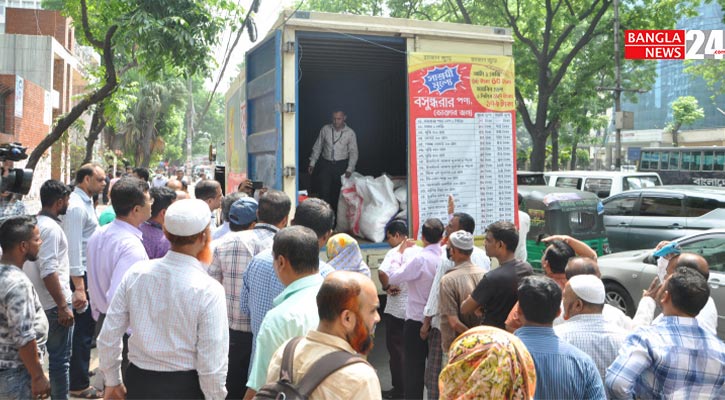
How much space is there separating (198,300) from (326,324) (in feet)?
3.19

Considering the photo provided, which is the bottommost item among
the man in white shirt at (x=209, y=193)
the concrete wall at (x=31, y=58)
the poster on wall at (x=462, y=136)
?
the man in white shirt at (x=209, y=193)

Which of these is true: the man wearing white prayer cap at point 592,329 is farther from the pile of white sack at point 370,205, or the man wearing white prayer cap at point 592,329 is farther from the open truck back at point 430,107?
the pile of white sack at point 370,205

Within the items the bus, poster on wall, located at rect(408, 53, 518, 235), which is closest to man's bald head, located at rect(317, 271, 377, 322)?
poster on wall, located at rect(408, 53, 518, 235)

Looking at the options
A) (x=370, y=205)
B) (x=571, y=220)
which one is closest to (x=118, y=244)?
(x=370, y=205)

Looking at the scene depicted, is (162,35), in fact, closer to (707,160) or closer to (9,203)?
(9,203)

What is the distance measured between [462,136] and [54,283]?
3.81 meters

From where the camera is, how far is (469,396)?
1.88 m

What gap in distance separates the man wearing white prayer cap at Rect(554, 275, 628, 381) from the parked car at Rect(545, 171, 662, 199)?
11.8 meters

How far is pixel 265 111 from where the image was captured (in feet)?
20.9

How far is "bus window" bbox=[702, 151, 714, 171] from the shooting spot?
2044 centimetres

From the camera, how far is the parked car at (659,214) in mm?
10562

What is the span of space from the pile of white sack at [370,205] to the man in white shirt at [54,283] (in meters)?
2.94

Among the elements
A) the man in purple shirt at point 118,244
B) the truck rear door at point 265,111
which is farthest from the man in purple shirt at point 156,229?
the truck rear door at point 265,111

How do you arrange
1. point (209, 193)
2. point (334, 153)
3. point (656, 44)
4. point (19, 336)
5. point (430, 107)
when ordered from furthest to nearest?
point (656, 44)
point (334, 153)
point (430, 107)
point (209, 193)
point (19, 336)
